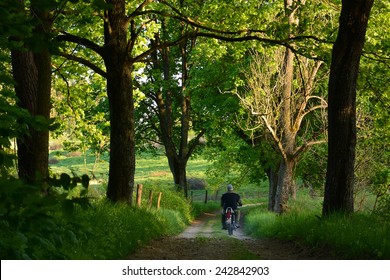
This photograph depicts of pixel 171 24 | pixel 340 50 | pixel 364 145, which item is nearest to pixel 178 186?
pixel 171 24

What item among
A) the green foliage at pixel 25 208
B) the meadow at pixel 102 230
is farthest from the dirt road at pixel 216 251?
the green foliage at pixel 25 208

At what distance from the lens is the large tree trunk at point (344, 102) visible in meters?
12.7

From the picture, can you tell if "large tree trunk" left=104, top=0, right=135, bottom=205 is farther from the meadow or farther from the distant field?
the distant field

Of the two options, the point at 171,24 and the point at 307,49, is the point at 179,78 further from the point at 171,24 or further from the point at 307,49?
the point at 307,49

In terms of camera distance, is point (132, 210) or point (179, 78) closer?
point (132, 210)

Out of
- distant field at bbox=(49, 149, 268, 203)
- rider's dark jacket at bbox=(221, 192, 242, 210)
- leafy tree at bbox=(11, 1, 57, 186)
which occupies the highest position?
leafy tree at bbox=(11, 1, 57, 186)

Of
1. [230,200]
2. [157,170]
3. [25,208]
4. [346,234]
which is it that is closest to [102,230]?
[346,234]

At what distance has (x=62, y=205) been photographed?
178 inches

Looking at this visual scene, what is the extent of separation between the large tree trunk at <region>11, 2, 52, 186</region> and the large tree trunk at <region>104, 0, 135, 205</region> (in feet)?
7.85

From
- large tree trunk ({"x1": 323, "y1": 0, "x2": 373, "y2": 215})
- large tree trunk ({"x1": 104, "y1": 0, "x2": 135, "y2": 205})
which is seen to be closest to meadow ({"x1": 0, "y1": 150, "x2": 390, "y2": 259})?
large tree trunk ({"x1": 323, "y1": 0, "x2": 373, "y2": 215})

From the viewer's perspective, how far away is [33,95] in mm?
13953

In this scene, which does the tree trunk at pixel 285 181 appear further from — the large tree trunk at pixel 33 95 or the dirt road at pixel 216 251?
the large tree trunk at pixel 33 95

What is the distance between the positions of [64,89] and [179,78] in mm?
12863

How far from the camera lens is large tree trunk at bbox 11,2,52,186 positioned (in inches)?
531
